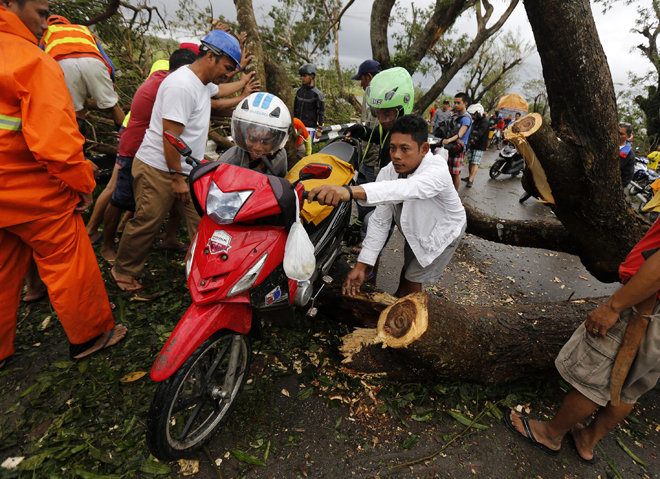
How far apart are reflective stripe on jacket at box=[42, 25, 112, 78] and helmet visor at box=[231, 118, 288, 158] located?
1849mm

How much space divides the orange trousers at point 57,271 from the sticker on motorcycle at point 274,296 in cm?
128

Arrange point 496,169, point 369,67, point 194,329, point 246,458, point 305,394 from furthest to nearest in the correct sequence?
point 496,169
point 369,67
point 305,394
point 246,458
point 194,329

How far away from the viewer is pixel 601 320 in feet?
5.60

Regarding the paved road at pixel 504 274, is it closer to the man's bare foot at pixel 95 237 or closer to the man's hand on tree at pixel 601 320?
the man's hand on tree at pixel 601 320

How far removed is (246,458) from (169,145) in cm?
222

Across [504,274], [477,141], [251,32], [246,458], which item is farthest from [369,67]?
[477,141]

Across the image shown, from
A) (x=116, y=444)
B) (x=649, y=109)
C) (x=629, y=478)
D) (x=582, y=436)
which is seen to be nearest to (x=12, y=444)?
(x=116, y=444)

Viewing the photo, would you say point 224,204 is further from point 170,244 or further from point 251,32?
point 251,32

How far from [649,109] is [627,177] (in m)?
15.5

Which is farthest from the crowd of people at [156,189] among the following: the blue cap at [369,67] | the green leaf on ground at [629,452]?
the blue cap at [369,67]

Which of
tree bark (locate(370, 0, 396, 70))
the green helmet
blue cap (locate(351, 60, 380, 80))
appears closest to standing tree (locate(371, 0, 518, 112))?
tree bark (locate(370, 0, 396, 70))

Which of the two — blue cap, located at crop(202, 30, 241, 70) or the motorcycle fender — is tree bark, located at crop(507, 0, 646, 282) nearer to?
blue cap, located at crop(202, 30, 241, 70)

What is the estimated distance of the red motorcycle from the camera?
5.19 feet

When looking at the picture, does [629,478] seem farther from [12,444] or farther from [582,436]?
[12,444]
